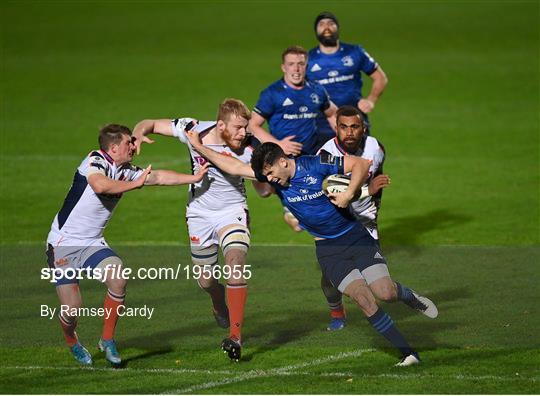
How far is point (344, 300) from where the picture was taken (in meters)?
14.9

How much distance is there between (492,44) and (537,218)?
79.8 ft

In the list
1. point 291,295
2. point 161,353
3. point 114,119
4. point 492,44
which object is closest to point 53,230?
point 161,353

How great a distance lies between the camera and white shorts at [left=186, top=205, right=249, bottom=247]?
42.1 feet

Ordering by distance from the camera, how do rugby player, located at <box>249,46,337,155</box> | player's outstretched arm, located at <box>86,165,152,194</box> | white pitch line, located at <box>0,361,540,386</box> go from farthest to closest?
rugby player, located at <box>249,46,337,155</box>, player's outstretched arm, located at <box>86,165,152,194</box>, white pitch line, located at <box>0,361,540,386</box>

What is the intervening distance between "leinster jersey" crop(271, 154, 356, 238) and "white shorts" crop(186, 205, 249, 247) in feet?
3.34

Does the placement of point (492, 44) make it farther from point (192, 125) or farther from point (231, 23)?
point (192, 125)

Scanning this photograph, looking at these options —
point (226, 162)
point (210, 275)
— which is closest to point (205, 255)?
point (210, 275)

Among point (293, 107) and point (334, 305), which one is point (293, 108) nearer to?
point (293, 107)

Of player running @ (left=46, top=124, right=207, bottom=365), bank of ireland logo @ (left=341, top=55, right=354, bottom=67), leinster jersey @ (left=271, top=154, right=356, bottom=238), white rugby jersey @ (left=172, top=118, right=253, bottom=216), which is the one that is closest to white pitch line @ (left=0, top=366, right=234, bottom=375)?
player running @ (left=46, top=124, right=207, bottom=365)

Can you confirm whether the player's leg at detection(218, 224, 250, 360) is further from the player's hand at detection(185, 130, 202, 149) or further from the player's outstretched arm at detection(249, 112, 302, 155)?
the player's outstretched arm at detection(249, 112, 302, 155)

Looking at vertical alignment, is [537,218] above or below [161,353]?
below

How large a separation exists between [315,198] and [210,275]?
1.97 m

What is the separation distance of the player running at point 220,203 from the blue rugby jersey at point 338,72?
683 cm

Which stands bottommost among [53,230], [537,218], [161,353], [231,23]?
[231,23]
